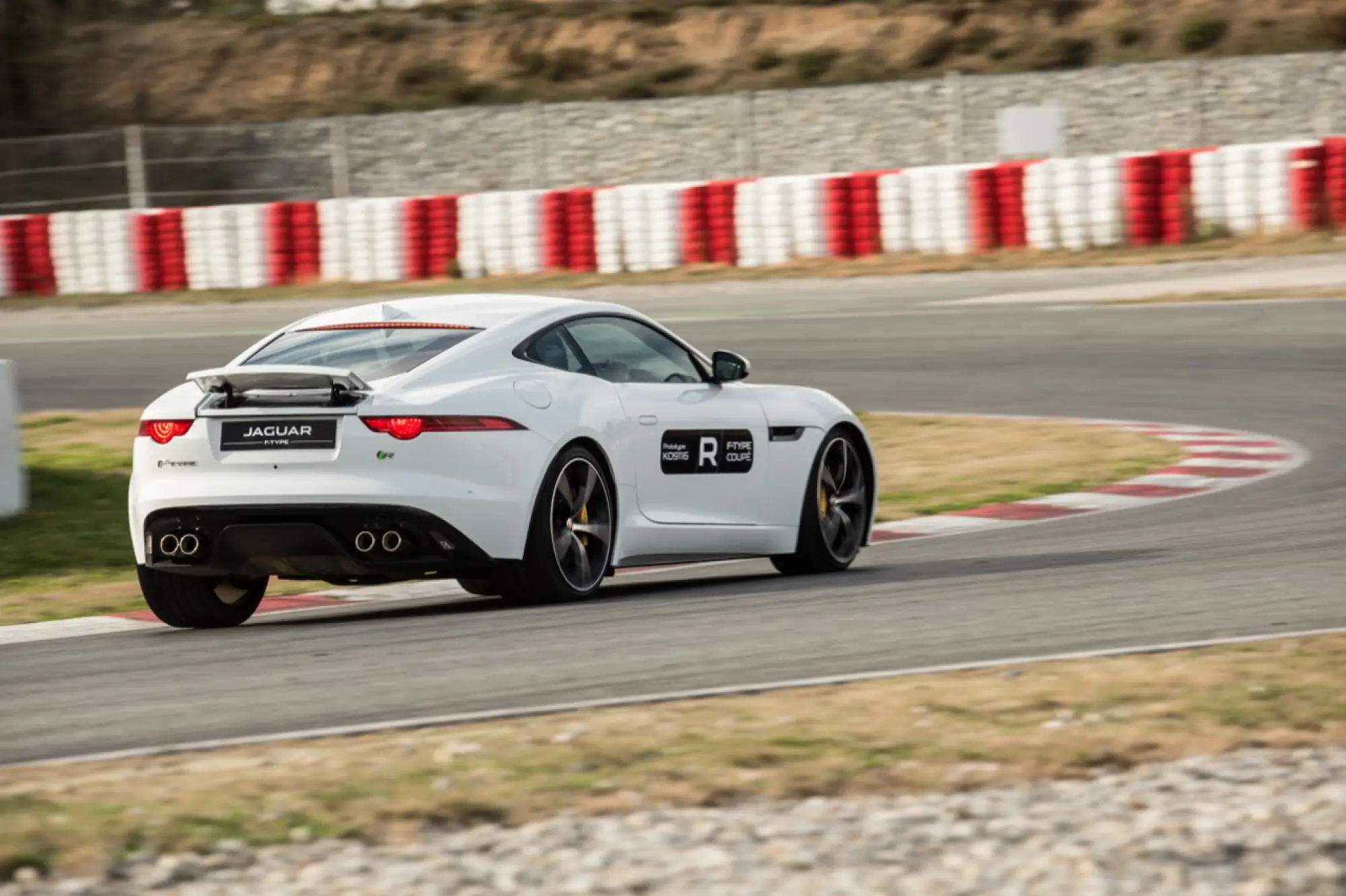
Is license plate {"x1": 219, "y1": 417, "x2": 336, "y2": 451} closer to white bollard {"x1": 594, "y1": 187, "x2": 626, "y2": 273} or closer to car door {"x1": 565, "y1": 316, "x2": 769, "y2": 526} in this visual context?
car door {"x1": 565, "y1": 316, "x2": 769, "y2": 526}

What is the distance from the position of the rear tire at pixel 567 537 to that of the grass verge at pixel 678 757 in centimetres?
218

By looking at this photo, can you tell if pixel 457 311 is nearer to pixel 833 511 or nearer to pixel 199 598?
pixel 199 598

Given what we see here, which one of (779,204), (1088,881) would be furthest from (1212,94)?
(1088,881)

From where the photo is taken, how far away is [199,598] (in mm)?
9539

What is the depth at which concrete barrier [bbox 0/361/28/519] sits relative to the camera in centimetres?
1371

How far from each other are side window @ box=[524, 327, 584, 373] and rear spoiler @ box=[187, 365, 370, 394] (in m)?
0.77

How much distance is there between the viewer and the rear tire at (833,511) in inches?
414

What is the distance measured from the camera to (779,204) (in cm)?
2848

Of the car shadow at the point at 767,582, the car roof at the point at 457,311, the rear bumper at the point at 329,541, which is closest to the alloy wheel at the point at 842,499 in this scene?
the car shadow at the point at 767,582

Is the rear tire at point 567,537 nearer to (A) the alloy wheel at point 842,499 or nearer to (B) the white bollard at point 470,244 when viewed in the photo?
(A) the alloy wheel at point 842,499

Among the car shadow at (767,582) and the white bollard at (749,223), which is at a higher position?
the white bollard at (749,223)

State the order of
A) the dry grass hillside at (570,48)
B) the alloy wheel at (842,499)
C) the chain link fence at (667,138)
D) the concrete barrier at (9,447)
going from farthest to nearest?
the dry grass hillside at (570,48) → the chain link fence at (667,138) → the concrete barrier at (9,447) → the alloy wheel at (842,499)

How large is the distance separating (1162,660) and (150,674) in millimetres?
3260

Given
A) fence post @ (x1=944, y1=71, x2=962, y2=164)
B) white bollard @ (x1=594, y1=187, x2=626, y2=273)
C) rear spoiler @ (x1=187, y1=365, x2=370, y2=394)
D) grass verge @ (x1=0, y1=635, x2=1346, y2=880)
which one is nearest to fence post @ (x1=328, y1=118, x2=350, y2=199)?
white bollard @ (x1=594, y1=187, x2=626, y2=273)
